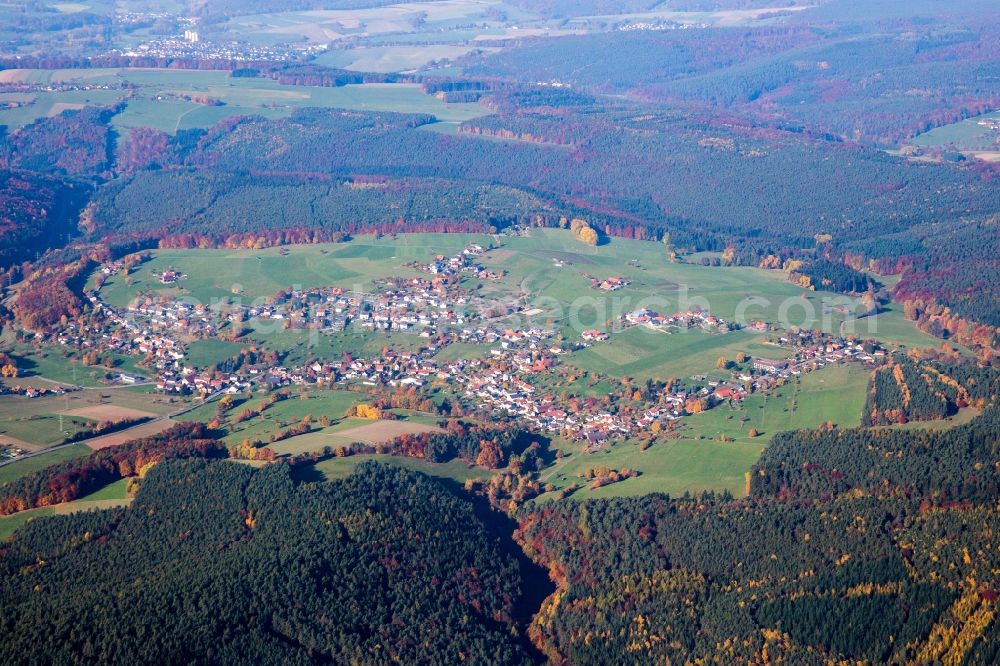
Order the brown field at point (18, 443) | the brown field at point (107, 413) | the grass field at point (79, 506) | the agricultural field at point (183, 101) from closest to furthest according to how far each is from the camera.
A: the grass field at point (79, 506)
the brown field at point (18, 443)
the brown field at point (107, 413)
the agricultural field at point (183, 101)

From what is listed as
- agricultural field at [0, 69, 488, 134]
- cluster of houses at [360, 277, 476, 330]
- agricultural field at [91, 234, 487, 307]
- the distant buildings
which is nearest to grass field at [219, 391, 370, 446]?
cluster of houses at [360, 277, 476, 330]

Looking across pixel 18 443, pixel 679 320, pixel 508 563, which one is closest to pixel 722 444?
pixel 508 563

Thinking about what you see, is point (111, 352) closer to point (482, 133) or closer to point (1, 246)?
point (1, 246)

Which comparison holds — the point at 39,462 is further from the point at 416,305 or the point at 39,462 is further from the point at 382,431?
the point at 416,305

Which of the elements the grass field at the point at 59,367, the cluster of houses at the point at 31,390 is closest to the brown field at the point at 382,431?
the grass field at the point at 59,367

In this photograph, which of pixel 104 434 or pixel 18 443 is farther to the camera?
pixel 104 434

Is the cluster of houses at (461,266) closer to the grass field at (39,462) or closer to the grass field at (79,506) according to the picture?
the grass field at (39,462)
